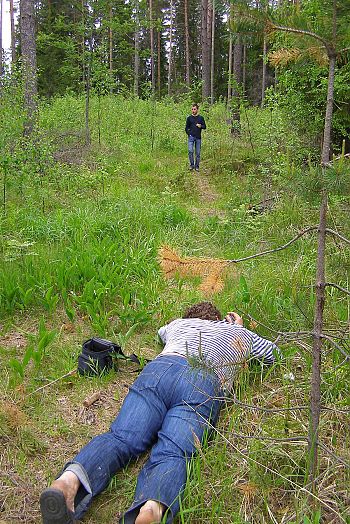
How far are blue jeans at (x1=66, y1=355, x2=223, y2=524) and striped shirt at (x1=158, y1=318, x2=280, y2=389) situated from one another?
117 mm

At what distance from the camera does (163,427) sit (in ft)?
8.91

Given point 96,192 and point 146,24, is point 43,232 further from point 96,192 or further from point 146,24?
point 146,24

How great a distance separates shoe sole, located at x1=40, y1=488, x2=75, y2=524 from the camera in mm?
2248

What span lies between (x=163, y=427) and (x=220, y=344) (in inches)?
23.5

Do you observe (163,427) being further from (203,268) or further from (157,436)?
(203,268)

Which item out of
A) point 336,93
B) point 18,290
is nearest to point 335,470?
point 18,290

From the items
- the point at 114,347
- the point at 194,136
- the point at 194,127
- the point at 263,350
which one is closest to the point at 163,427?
the point at 263,350

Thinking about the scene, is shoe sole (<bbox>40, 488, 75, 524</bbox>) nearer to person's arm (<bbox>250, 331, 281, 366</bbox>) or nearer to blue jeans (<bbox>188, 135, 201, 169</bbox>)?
person's arm (<bbox>250, 331, 281, 366</bbox>)

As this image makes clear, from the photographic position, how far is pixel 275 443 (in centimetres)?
266

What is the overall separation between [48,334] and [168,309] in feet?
3.69

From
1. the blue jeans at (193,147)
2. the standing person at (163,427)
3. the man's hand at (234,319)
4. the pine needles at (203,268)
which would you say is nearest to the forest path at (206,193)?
the blue jeans at (193,147)

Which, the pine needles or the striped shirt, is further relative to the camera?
the striped shirt

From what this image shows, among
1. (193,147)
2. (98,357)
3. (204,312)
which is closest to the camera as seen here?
(204,312)

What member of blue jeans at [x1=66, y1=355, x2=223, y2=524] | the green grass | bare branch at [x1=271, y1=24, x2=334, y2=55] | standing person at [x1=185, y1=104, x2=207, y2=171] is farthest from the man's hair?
standing person at [x1=185, y1=104, x2=207, y2=171]
